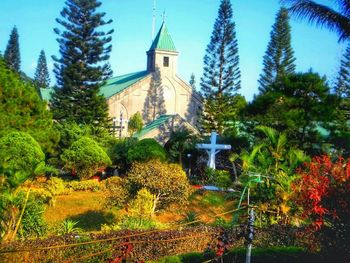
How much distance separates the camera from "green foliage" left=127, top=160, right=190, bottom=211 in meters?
11.4

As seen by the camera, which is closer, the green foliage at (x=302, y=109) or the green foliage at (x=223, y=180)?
the green foliage at (x=223, y=180)

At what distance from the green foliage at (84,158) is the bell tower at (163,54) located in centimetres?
1755

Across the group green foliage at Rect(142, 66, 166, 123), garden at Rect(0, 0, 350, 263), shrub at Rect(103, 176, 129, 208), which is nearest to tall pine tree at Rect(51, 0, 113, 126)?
garden at Rect(0, 0, 350, 263)

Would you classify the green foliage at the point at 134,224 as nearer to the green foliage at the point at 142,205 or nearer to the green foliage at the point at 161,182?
the green foliage at the point at 142,205

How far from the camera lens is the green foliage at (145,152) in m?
17.9

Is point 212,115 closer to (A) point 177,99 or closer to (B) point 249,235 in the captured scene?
(A) point 177,99

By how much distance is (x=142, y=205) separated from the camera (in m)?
11.0

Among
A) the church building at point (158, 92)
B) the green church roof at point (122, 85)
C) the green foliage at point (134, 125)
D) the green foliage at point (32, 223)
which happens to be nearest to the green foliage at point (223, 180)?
the green foliage at point (32, 223)

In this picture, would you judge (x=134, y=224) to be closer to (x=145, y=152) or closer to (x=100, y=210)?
(x=100, y=210)

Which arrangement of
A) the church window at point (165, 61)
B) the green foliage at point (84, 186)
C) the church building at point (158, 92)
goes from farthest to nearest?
the church window at point (165, 61) < the church building at point (158, 92) < the green foliage at point (84, 186)

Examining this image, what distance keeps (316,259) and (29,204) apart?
19.5 ft

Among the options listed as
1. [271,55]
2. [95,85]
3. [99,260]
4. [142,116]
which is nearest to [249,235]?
[99,260]

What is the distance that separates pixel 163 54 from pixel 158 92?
9.02ft

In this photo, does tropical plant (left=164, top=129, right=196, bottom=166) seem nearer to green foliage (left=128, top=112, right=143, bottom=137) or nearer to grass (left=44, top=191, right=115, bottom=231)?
grass (left=44, top=191, right=115, bottom=231)
